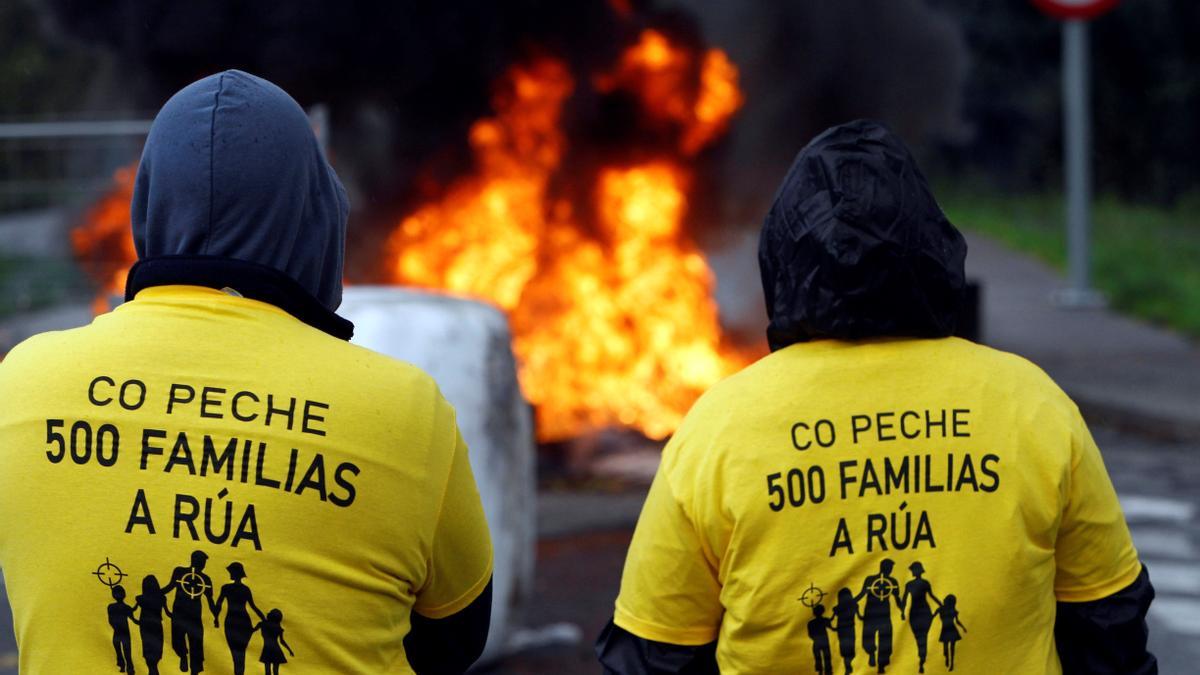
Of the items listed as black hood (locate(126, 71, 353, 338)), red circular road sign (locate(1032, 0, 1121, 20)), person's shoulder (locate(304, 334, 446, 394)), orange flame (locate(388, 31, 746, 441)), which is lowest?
orange flame (locate(388, 31, 746, 441))

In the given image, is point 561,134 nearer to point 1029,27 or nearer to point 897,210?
point 897,210

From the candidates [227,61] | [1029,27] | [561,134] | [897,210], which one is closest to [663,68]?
[561,134]

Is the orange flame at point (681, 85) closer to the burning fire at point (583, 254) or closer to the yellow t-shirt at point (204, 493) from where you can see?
the burning fire at point (583, 254)

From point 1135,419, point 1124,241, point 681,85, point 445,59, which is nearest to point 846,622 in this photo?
point 1135,419

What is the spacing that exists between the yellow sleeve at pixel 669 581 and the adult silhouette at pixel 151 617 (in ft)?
A: 2.10

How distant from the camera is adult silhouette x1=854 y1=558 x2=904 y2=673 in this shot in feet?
6.46

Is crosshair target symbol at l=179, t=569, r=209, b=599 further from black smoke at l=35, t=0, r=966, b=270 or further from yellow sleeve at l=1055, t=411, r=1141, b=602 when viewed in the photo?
black smoke at l=35, t=0, r=966, b=270

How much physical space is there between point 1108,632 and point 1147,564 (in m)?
3.76

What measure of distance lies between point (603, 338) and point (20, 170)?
3.31 meters

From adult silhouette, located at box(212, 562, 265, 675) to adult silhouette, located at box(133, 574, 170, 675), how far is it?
0.06 m

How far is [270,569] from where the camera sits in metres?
1.76

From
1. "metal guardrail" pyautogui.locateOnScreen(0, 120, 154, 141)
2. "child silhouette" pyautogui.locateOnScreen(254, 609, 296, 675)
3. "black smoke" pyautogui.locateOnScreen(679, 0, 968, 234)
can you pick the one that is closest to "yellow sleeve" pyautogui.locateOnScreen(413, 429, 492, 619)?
"child silhouette" pyautogui.locateOnScreen(254, 609, 296, 675)

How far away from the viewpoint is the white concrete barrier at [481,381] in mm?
4453

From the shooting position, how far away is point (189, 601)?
5.77 ft
